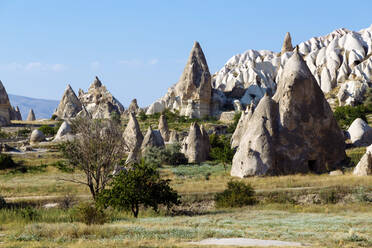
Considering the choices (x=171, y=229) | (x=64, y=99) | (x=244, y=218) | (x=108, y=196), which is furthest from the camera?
(x=64, y=99)

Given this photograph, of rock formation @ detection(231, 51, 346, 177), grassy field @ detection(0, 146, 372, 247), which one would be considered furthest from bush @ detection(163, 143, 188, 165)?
rock formation @ detection(231, 51, 346, 177)

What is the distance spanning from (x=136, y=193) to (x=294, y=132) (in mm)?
12589

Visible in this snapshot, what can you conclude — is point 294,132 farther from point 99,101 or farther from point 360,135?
point 99,101

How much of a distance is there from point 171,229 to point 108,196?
4922 millimetres

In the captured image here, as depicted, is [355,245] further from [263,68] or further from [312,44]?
[312,44]

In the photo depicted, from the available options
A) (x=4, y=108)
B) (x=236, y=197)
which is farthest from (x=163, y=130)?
(x=4, y=108)

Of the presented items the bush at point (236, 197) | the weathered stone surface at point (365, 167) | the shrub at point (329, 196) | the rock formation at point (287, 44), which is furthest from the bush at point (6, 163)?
the rock formation at point (287, 44)

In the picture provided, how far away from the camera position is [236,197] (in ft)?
55.5

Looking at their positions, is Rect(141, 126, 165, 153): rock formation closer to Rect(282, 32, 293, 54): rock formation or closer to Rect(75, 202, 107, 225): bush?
Rect(75, 202, 107, 225): bush

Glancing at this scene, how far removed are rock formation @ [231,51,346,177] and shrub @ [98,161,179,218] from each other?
874cm

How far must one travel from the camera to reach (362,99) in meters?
68.1

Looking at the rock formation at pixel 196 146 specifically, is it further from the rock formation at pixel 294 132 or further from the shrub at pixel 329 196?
the shrub at pixel 329 196

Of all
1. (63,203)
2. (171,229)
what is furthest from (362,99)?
(171,229)

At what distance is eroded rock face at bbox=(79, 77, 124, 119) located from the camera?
7906 cm
